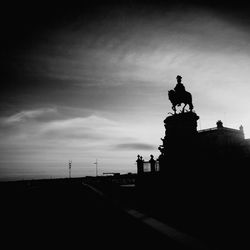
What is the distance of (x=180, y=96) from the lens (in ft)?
76.4

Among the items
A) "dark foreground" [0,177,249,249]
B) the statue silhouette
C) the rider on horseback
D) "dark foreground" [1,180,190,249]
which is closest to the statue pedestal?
the rider on horseback

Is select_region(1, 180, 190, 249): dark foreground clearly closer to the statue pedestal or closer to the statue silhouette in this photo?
the statue pedestal

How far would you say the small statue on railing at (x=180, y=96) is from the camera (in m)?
23.3

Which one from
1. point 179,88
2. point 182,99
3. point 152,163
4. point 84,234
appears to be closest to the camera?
point 84,234

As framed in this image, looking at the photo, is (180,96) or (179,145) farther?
(180,96)

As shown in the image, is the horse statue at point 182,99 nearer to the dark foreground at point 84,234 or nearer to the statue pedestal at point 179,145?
the statue pedestal at point 179,145

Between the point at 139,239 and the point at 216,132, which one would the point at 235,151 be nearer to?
the point at 216,132

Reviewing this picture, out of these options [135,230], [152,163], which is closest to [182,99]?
[152,163]

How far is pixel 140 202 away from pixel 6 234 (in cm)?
762

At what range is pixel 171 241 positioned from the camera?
478 centimetres

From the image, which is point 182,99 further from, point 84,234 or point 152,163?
point 84,234

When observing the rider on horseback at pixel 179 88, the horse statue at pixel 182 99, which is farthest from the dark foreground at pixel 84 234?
the rider on horseback at pixel 179 88

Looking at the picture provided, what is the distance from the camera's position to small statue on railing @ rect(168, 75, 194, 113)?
23266mm

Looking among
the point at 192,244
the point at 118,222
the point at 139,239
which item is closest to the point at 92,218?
the point at 118,222
